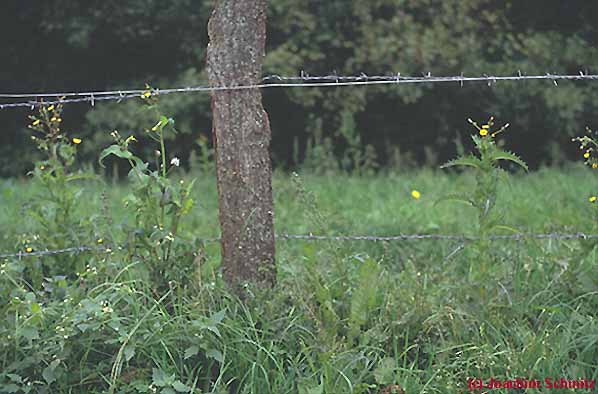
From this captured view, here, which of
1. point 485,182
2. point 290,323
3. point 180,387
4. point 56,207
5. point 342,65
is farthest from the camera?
point 342,65

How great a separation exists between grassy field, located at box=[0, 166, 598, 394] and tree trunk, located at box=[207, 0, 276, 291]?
153 millimetres

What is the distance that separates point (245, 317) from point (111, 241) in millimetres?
977

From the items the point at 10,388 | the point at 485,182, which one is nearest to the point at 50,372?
the point at 10,388

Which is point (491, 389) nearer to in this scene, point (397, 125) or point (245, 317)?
point (245, 317)

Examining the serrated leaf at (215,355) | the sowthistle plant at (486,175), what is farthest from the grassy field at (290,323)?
the sowthistle plant at (486,175)

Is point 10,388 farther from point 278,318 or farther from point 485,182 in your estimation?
point 485,182

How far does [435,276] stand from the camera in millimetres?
4938

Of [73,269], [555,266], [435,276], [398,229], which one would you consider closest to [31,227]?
[73,269]

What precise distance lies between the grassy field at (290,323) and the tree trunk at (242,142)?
0.15m

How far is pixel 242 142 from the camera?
4.37 m

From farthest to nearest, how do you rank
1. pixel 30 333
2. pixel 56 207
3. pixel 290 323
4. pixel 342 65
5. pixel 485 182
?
1. pixel 342 65
2. pixel 56 207
3. pixel 485 182
4. pixel 290 323
5. pixel 30 333

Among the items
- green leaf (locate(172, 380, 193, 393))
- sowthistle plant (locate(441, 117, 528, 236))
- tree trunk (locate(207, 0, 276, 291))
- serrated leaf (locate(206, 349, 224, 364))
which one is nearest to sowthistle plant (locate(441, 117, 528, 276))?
sowthistle plant (locate(441, 117, 528, 236))

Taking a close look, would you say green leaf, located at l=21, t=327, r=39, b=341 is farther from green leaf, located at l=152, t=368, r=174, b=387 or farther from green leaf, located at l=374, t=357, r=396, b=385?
green leaf, located at l=374, t=357, r=396, b=385

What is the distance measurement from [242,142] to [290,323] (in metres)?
0.83
